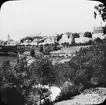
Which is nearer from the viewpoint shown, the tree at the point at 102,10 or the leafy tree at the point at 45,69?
the tree at the point at 102,10

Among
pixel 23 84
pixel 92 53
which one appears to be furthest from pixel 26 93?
pixel 92 53

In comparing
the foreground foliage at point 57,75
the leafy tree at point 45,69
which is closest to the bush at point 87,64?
the foreground foliage at point 57,75

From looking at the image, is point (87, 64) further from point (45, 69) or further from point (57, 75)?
point (45, 69)

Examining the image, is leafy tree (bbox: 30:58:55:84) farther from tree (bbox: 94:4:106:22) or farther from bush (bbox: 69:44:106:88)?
tree (bbox: 94:4:106:22)

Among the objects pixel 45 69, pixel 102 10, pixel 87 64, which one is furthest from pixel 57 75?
pixel 102 10

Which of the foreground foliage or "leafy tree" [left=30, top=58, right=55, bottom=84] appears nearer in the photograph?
the foreground foliage

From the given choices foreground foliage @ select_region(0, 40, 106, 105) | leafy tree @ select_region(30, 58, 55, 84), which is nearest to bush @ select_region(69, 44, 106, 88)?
foreground foliage @ select_region(0, 40, 106, 105)

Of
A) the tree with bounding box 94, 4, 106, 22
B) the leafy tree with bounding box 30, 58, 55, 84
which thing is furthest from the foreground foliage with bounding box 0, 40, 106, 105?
the tree with bounding box 94, 4, 106, 22

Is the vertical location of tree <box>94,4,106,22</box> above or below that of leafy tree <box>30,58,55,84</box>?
above

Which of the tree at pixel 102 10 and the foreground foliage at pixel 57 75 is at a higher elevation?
the tree at pixel 102 10

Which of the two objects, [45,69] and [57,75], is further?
[57,75]

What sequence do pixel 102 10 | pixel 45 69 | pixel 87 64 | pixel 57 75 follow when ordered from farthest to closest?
pixel 87 64 < pixel 57 75 < pixel 45 69 < pixel 102 10

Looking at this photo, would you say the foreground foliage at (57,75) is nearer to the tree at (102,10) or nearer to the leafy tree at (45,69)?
the leafy tree at (45,69)

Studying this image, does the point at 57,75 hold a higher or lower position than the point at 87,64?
lower
